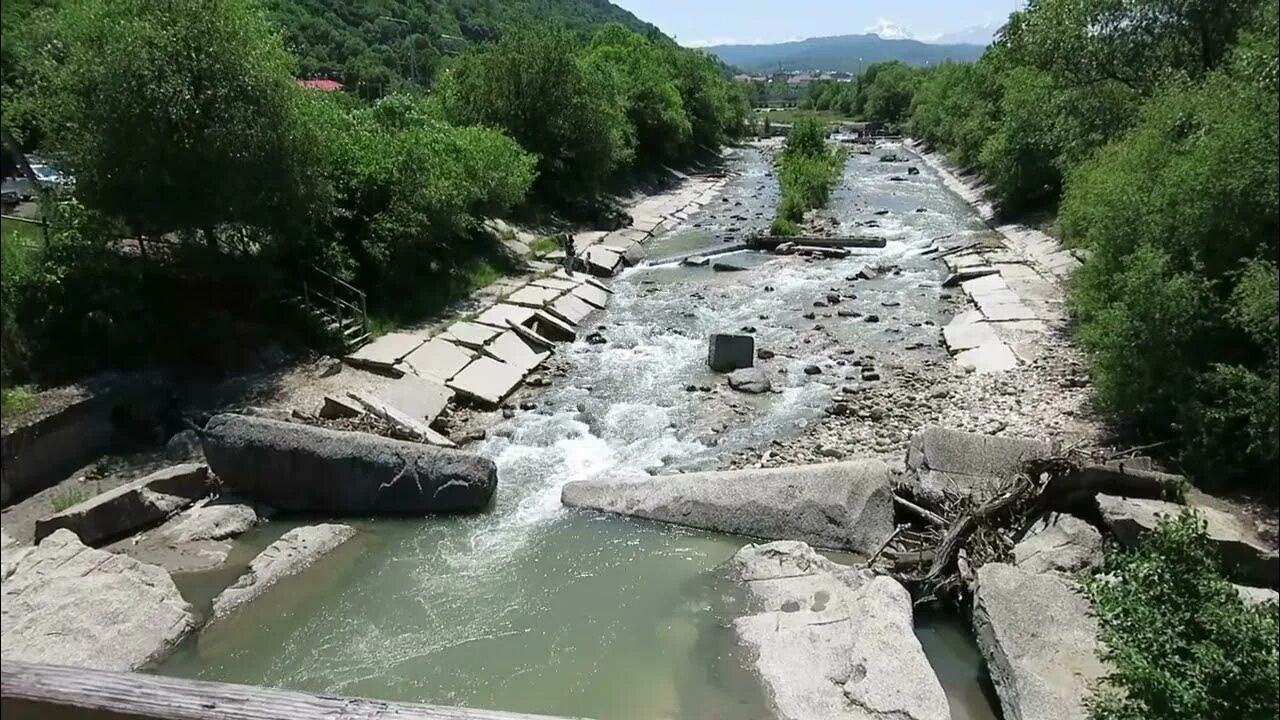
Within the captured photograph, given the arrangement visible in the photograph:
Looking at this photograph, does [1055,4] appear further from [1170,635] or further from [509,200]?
[1170,635]

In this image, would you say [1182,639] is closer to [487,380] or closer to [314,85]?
[487,380]

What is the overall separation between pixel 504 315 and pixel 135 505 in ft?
36.1

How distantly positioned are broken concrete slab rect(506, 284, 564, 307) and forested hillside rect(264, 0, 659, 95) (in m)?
40.6

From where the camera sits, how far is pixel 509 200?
25.9 metres

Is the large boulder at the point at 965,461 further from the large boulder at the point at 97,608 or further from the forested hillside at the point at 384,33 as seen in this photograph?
the forested hillside at the point at 384,33

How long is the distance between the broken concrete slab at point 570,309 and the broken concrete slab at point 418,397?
614 cm

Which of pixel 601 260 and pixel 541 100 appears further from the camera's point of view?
pixel 541 100

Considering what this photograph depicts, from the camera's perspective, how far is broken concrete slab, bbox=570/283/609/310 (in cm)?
2479

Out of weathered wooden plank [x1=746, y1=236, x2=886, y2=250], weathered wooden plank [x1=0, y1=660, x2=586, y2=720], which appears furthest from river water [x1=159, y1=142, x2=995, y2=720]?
weathered wooden plank [x1=746, y1=236, x2=886, y2=250]

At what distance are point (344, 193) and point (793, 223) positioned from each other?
21556mm

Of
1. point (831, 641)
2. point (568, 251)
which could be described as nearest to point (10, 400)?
point (831, 641)

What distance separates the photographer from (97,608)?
9211mm

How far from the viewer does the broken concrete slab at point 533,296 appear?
22672 mm

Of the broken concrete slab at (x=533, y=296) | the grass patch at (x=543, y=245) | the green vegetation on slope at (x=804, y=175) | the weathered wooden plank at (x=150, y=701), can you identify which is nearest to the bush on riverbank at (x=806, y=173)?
the green vegetation on slope at (x=804, y=175)
